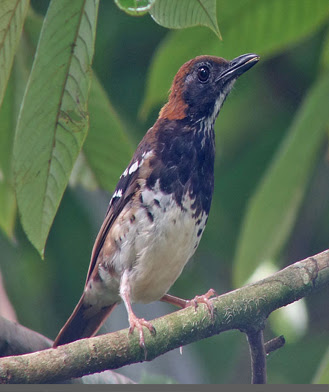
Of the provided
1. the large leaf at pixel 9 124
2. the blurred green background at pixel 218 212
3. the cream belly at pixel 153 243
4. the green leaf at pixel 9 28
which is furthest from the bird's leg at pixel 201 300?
the green leaf at pixel 9 28

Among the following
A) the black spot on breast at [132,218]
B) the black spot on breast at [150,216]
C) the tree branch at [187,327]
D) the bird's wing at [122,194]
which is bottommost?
the tree branch at [187,327]

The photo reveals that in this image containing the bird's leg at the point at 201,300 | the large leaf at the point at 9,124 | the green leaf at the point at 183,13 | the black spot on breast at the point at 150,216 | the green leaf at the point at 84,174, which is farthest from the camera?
the black spot on breast at the point at 150,216

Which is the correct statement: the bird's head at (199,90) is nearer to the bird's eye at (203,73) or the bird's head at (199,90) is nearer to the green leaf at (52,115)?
the bird's eye at (203,73)

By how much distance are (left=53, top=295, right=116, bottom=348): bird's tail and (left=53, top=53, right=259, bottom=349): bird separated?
0.10m

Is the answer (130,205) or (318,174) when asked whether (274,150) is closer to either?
(318,174)

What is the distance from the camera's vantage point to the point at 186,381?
10.4ft

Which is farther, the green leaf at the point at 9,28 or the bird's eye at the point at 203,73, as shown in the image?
the bird's eye at the point at 203,73

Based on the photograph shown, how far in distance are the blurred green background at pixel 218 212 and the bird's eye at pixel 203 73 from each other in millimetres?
851

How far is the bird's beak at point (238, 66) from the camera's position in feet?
8.09

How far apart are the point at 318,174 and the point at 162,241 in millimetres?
1424

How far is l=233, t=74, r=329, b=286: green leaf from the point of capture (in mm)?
2408

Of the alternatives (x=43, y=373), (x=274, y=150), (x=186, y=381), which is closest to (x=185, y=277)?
(x=274, y=150)

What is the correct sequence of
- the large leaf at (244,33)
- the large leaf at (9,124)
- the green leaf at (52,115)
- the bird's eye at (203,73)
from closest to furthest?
the green leaf at (52,115)
the large leaf at (244,33)
the large leaf at (9,124)
the bird's eye at (203,73)

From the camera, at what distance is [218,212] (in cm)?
420
